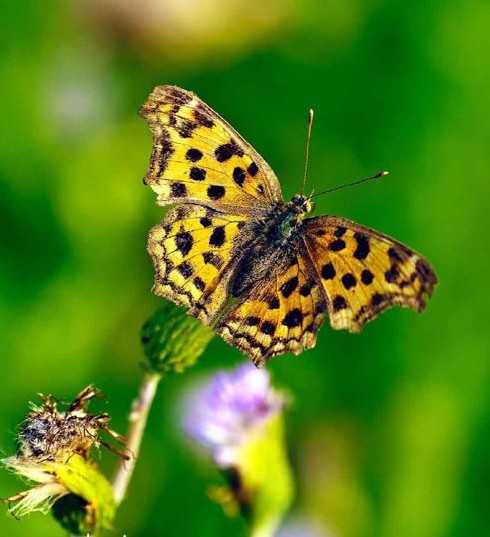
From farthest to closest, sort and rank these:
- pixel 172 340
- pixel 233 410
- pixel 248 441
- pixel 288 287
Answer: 1. pixel 233 410
2. pixel 248 441
3. pixel 288 287
4. pixel 172 340

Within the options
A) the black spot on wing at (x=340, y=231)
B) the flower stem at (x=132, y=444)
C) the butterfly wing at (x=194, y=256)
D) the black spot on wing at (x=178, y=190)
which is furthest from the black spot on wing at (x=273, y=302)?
the flower stem at (x=132, y=444)

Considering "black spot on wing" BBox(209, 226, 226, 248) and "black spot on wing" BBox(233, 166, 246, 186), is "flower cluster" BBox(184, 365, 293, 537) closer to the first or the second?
"black spot on wing" BBox(209, 226, 226, 248)

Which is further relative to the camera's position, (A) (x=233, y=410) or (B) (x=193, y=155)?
(A) (x=233, y=410)

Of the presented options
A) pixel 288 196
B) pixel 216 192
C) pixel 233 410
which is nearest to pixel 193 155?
pixel 216 192

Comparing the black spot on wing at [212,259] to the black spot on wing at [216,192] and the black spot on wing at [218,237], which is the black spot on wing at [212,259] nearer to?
the black spot on wing at [218,237]

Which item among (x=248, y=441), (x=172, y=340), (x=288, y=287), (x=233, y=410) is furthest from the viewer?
(x=233, y=410)

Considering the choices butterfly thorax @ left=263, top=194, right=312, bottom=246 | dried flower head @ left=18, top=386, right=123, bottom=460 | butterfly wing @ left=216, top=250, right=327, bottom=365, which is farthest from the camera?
butterfly thorax @ left=263, top=194, right=312, bottom=246

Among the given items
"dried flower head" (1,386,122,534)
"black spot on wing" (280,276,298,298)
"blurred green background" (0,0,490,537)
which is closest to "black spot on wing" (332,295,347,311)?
"black spot on wing" (280,276,298,298)

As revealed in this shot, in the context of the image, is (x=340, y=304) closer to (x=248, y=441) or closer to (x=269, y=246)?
(x=269, y=246)

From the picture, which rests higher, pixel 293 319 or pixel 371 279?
pixel 371 279
